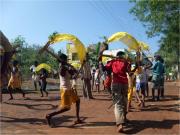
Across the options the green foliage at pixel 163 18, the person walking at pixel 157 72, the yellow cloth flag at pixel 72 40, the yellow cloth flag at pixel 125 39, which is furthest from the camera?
the green foliage at pixel 163 18

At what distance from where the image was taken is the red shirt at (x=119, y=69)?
953 centimetres

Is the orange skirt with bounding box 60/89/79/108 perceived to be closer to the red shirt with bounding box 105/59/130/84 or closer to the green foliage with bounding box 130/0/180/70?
the red shirt with bounding box 105/59/130/84

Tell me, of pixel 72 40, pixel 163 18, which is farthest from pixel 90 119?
pixel 163 18

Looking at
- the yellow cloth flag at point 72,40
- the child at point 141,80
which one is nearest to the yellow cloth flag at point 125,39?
the yellow cloth flag at point 72,40

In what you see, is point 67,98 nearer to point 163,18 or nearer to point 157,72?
point 157,72

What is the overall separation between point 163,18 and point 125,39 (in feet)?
68.6

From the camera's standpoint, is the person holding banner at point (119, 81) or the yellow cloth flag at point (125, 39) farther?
the yellow cloth flag at point (125, 39)

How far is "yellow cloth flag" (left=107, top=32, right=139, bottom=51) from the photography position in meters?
11.0

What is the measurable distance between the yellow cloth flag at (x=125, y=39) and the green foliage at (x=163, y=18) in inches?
747

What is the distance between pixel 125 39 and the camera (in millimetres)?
11312

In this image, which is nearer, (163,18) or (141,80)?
(141,80)

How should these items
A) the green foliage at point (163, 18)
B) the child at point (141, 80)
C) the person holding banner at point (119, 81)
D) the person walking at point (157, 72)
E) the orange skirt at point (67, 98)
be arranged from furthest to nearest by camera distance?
1. the green foliage at point (163, 18)
2. the person walking at point (157, 72)
3. the child at point (141, 80)
4. the orange skirt at point (67, 98)
5. the person holding banner at point (119, 81)

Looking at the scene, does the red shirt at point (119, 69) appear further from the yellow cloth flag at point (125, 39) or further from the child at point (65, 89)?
the yellow cloth flag at point (125, 39)

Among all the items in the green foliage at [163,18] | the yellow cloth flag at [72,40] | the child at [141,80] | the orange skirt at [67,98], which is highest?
the green foliage at [163,18]
